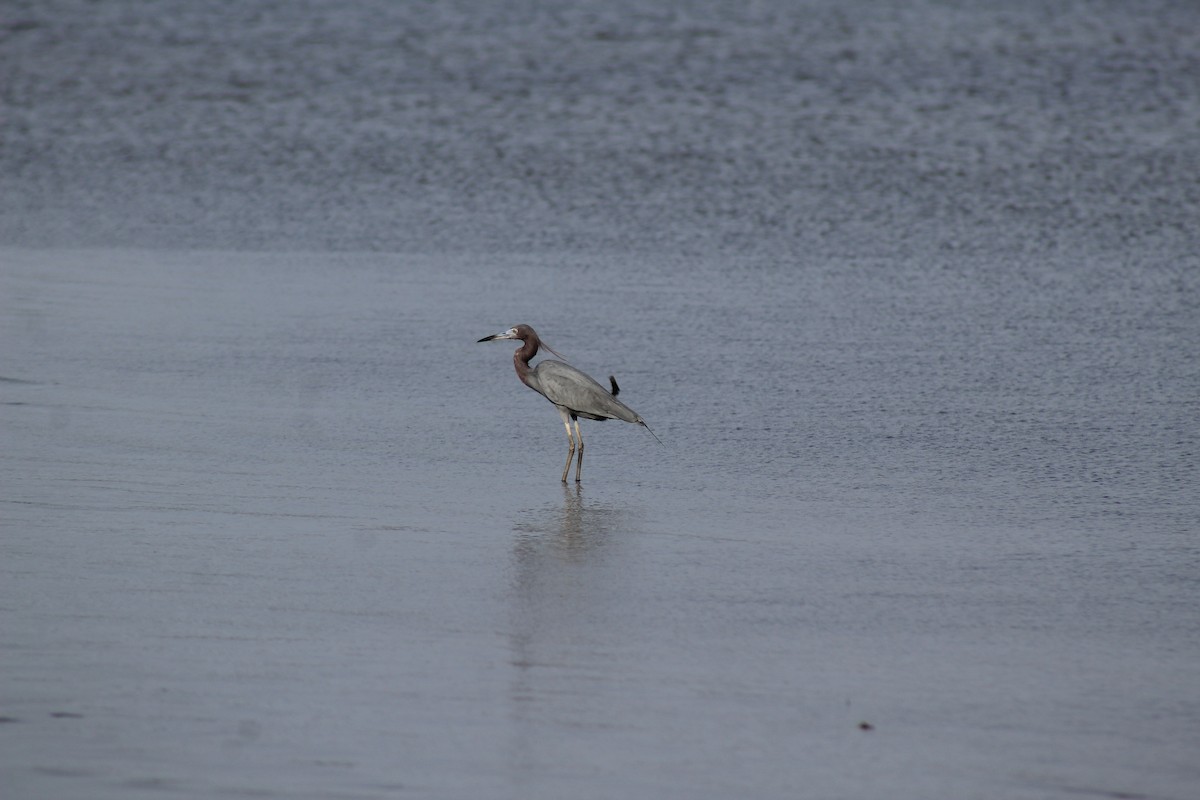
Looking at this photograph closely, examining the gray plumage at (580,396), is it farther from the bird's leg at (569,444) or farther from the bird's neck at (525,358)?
the bird's neck at (525,358)

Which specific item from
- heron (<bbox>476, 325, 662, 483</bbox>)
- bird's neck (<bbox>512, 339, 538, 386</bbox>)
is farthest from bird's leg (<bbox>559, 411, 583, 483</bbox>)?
bird's neck (<bbox>512, 339, 538, 386</bbox>)

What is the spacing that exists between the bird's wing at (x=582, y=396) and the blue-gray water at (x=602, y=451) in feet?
0.89

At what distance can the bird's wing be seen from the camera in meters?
8.38

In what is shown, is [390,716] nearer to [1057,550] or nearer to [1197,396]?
[1057,550]

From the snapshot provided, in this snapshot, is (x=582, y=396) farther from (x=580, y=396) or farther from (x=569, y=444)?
(x=569, y=444)

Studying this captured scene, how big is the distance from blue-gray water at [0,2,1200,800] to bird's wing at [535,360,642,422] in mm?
270

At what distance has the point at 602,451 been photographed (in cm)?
878

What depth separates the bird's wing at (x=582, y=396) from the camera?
8375 mm

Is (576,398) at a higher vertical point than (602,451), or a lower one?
higher

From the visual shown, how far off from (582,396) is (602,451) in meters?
0.49

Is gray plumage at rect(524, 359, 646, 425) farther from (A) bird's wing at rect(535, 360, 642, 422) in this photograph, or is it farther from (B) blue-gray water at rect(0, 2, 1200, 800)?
(B) blue-gray water at rect(0, 2, 1200, 800)

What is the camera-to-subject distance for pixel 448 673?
5.53 m

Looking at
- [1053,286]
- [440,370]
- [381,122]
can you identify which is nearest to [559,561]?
[440,370]

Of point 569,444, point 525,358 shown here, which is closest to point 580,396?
point 569,444
